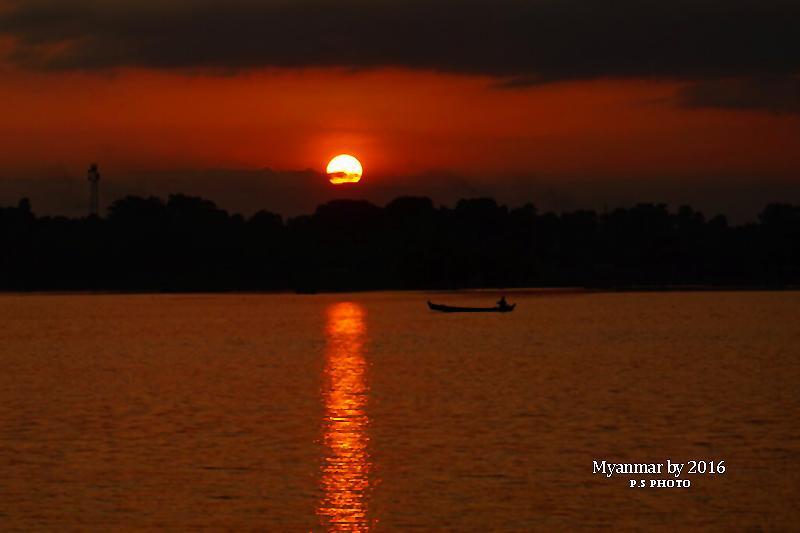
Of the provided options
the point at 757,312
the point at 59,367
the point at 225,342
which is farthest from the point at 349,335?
the point at 757,312

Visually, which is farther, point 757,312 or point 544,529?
point 757,312

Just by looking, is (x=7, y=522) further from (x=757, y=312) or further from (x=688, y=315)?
(x=757, y=312)

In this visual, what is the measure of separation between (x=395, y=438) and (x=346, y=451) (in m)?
3.42

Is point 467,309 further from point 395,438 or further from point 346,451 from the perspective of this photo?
point 346,451

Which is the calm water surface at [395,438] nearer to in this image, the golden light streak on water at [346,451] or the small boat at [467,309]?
the golden light streak on water at [346,451]

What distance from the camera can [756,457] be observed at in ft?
127

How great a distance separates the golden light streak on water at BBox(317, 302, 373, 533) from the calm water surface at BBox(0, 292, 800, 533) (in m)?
0.14

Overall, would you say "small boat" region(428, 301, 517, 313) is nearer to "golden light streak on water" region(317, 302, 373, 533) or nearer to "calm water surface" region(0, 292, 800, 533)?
"calm water surface" region(0, 292, 800, 533)

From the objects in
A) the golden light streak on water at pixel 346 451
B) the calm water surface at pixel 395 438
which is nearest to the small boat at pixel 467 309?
the calm water surface at pixel 395 438

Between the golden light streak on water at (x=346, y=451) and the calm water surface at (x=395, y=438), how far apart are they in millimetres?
135

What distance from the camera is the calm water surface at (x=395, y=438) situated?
3144 cm

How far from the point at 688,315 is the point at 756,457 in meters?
133

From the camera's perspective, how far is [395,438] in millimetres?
44281

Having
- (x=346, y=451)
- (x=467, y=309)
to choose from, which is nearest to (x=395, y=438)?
(x=346, y=451)
